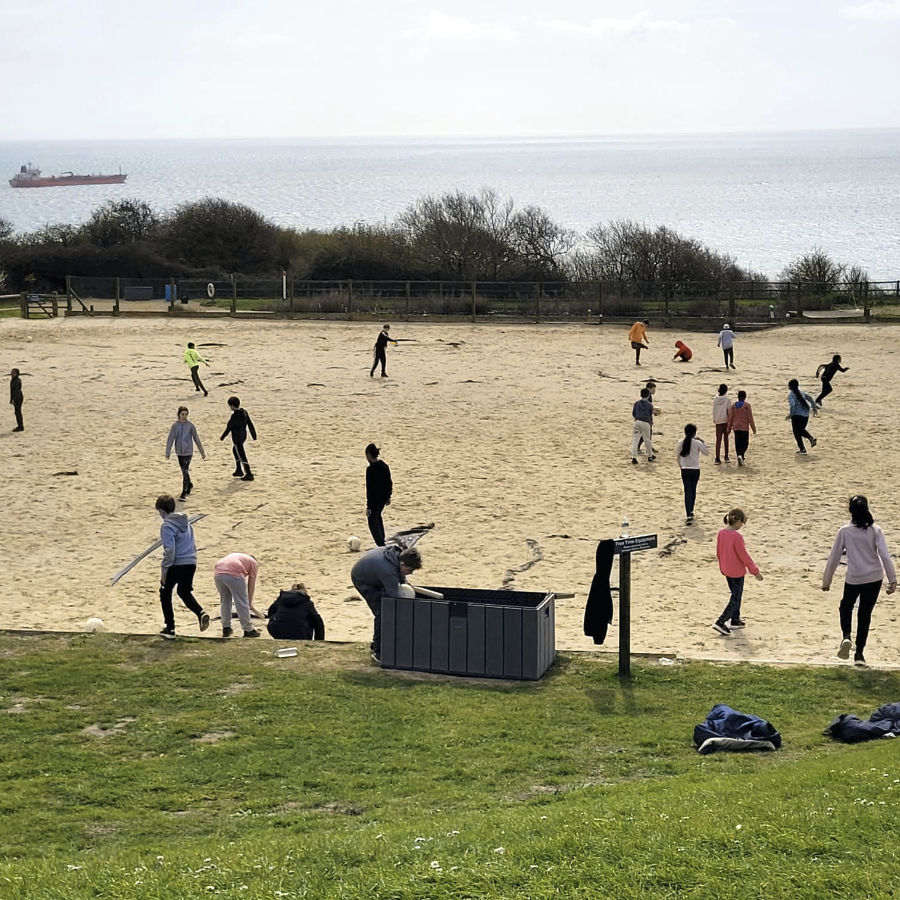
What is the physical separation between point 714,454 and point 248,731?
553 inches

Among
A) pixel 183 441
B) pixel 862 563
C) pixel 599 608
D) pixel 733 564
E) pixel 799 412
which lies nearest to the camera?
pixel 862 563

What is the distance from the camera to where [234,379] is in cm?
2969

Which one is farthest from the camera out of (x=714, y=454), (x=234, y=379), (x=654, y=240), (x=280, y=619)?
(x=654, y=240)

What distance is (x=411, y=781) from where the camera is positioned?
834cm

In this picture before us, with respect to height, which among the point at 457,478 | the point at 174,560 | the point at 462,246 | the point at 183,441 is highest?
the point at 462,246

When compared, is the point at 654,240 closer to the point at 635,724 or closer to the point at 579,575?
the point at 579,575

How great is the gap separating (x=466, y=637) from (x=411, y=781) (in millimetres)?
2478

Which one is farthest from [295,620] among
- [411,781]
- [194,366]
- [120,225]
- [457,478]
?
[120,225]

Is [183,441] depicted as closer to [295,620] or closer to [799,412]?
[295,620]

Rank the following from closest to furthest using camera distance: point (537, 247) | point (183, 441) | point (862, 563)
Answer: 1. point (862, 563)
2. point (183, 441)
3. point (537, 247)

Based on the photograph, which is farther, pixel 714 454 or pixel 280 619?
pixel 714 454

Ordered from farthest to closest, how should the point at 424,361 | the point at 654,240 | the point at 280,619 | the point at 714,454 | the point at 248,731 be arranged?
the point at 654,240 → the point at 424,361 → the point at 714,454 → the point at 280,619 → the point at 248,731

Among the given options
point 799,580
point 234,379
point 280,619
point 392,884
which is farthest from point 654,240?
point 392,884

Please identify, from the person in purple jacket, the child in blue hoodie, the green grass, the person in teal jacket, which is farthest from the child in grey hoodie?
the person in purple jacket
